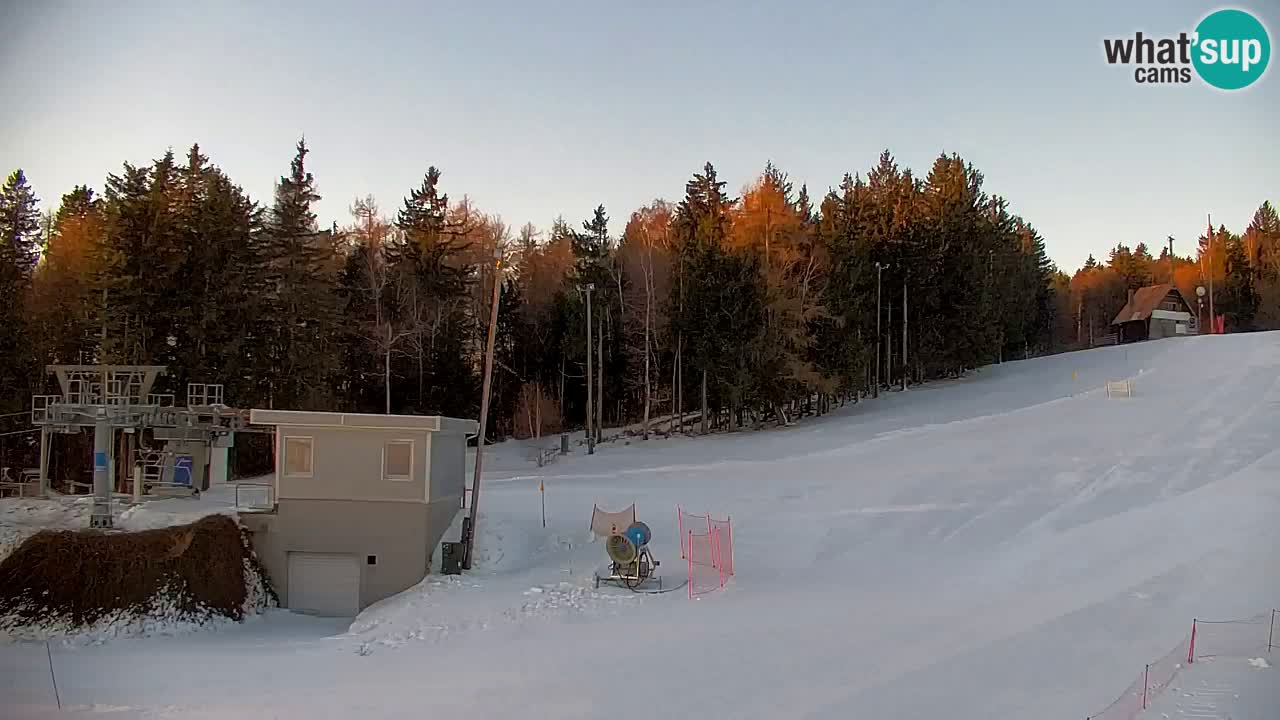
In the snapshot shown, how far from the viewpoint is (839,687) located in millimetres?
11883

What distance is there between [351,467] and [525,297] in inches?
1346

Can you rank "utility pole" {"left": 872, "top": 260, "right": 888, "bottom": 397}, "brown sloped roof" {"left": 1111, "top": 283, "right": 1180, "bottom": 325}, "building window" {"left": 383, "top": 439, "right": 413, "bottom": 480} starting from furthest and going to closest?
"brown sloped roof" {"left": 1111, "top": 283, "right": 1180, "bottom": 325} → "utility pole" {"left": 872, "top": 260, "right": 888, "bottom": 397} → "building window" {"left": 383, "top": 439, "right": 413, "bottom": 480}

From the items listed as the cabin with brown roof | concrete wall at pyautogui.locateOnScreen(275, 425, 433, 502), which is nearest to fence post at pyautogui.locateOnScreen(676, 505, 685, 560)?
concrete wall at pyautogui.locateOnScreen(275, 425, 433, 502)

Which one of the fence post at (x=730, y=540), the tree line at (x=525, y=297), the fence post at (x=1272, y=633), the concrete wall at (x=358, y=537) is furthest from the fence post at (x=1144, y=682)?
the tree line at (x=525, y=297)

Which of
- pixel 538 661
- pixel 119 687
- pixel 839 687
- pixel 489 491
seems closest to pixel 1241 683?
pixel 839 687

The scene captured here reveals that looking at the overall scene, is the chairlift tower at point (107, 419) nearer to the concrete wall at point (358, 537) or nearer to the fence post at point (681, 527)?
the concrete wall at point (358, 537)

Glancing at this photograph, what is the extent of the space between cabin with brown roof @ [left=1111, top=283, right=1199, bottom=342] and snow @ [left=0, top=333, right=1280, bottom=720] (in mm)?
34830

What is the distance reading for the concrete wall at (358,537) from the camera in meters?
19.7

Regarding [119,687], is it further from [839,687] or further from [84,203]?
[84,203]

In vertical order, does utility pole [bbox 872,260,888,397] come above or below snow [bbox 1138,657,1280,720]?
above

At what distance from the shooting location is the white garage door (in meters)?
19.6

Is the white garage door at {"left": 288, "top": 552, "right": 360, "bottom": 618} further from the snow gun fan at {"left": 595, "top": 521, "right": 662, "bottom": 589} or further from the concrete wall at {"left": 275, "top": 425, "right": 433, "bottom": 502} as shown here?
the snow gun fan at {"left": 595, "top": 521, "right": 662, "bottom": 589}

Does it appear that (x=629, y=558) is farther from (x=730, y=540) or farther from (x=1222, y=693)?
(x=1222, y=693)

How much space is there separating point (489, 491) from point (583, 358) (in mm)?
19688
